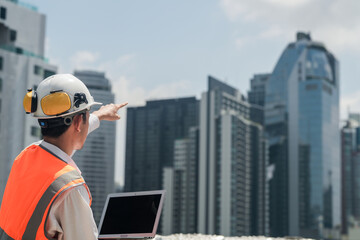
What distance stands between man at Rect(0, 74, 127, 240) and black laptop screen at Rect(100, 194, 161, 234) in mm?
2361

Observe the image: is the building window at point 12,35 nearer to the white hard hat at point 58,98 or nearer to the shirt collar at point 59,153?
the white hard hat at point 58,98

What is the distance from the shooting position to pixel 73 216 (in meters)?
3.06

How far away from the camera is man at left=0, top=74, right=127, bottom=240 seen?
3.06 m

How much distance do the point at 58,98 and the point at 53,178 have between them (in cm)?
47

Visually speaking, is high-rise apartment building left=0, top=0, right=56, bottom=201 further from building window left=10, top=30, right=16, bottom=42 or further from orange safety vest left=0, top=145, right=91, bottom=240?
orange safety vest left=0, top=145, right=91, bottom=240

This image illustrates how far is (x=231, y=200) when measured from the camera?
178875 millimetres

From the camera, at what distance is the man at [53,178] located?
306cm

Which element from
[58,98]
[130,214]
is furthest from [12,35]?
[58,98]

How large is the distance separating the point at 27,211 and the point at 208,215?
17836 centimetres

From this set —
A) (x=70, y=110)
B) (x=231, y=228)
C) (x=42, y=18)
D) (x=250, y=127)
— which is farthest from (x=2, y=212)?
(x=250, y=127)

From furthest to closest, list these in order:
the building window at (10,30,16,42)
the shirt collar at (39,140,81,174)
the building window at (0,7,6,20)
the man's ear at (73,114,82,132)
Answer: the building window at (10,30,16,42) < the building window at (0,7,6,20) < the man's ear at (73,114,82,132) < the shirt collar at (39,140,81,174)

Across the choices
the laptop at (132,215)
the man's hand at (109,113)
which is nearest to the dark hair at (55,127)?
the man's hand at (109,113)

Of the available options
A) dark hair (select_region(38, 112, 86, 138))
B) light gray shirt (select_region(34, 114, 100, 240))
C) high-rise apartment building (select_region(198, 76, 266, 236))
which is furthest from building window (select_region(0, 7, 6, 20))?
high-rise apartment building (select_region(198, 76, 266, 236))

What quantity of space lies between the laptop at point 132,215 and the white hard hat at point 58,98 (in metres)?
2.37
